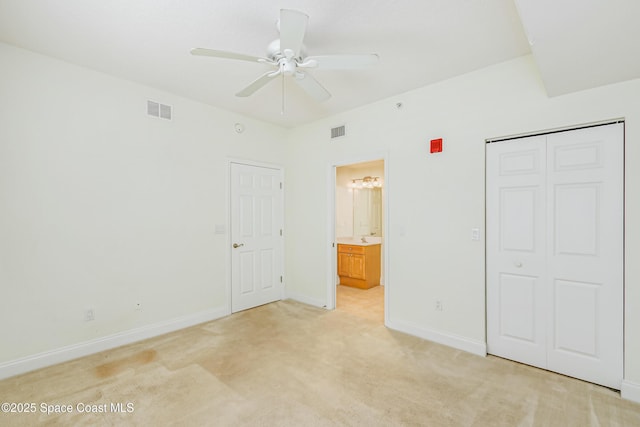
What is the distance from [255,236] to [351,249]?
1.89 meters

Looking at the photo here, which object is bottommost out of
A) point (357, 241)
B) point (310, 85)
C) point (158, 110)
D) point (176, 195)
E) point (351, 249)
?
point (351, 249)

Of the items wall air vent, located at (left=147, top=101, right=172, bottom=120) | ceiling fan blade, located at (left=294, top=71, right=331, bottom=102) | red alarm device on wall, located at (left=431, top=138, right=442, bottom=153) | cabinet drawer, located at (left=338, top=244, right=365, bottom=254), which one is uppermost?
wall air vent, located at (left=147, top=101, right=172, bottom=120)

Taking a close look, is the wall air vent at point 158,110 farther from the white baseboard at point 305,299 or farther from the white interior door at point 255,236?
the white baseboard at point 305,299

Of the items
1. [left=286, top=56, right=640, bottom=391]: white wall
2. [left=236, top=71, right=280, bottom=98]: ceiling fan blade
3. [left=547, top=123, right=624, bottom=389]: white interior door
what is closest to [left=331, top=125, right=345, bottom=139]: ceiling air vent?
[left=286, top=56, right=640, bottom=391]: white wall

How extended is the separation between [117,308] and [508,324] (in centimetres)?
394

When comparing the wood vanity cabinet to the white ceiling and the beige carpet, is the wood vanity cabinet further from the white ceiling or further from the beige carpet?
the white ceiling

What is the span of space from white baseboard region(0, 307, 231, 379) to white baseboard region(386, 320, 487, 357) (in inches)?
92.8

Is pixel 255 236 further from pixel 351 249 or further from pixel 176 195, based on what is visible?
pixel 351 249

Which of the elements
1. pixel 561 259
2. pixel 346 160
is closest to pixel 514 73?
pixel 561 259

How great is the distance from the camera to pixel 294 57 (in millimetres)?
2105

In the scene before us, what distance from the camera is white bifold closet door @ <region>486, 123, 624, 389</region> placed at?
2.28 m

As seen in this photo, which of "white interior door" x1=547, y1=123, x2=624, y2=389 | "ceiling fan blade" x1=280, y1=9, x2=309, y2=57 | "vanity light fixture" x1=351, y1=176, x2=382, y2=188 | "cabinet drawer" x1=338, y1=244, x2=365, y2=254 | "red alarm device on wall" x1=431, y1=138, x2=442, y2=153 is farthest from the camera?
"vanity light fixture" x1=351, y1=176, x2=382, y2=188

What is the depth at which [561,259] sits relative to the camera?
2498 millimetres

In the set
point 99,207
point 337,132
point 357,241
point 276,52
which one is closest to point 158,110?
point 99,207
